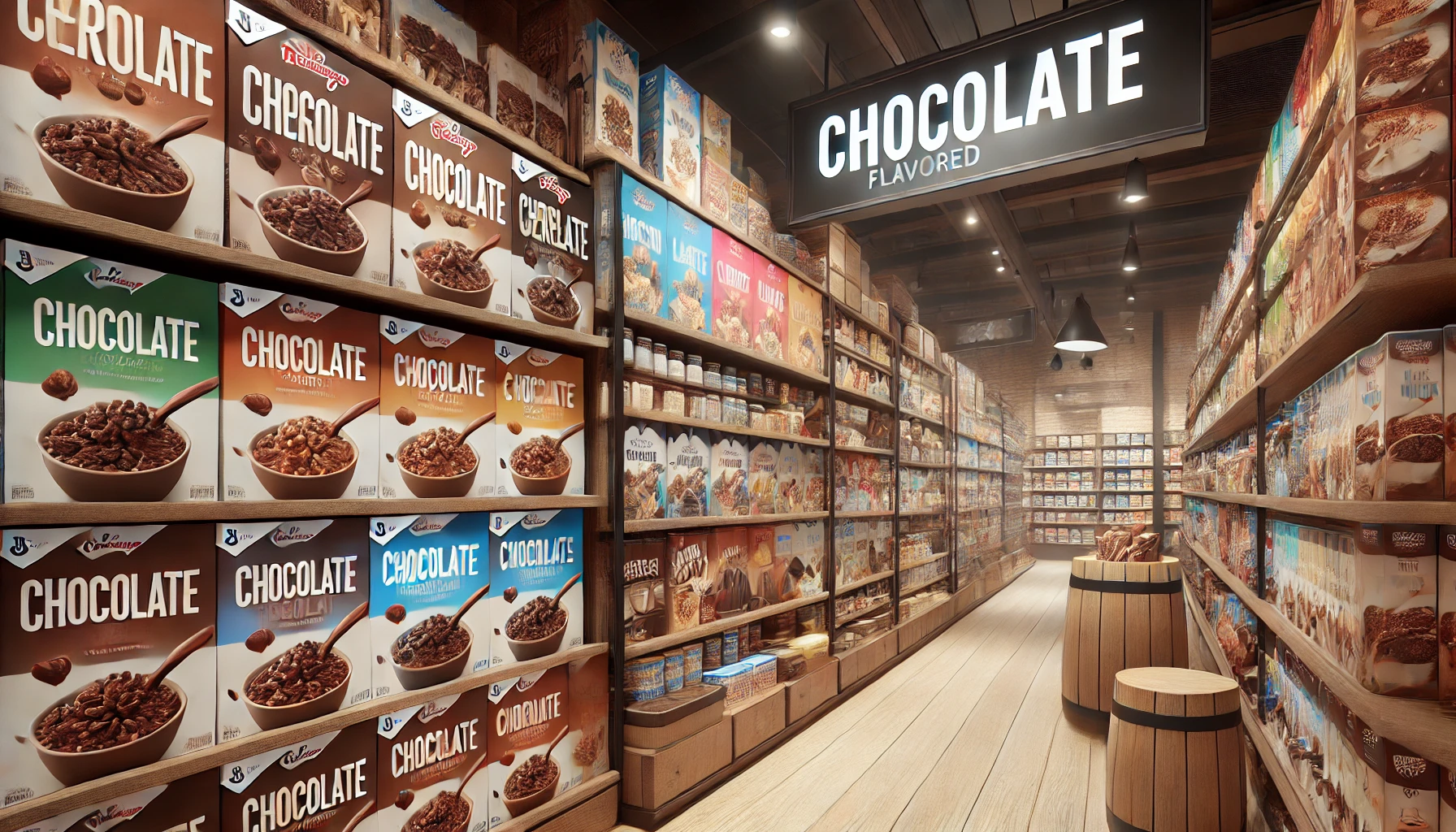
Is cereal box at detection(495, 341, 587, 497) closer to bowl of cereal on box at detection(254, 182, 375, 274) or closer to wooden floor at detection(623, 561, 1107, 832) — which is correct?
bowl of cereal on box at detection(254, 182, 375, 274)

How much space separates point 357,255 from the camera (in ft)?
6.46

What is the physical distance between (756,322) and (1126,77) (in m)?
1.91

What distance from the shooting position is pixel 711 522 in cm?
327

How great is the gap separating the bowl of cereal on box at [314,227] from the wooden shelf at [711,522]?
1337mm

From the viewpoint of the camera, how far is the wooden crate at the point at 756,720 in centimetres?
320

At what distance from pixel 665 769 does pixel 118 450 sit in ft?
6.70

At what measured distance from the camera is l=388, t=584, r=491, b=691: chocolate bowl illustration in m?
2.05

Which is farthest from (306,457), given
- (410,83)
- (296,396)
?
(410,83)

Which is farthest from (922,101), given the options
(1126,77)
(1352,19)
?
(1352,19)

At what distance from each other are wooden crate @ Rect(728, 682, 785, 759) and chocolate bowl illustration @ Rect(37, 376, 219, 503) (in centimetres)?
233

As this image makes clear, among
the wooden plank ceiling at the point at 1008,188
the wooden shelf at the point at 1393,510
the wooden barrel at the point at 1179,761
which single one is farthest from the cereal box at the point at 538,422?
the wooden shelf at the point at 1393,510

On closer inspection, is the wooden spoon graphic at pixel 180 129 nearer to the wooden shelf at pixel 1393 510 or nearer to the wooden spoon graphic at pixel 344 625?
the wooden spoon graphic at pixel 344 625

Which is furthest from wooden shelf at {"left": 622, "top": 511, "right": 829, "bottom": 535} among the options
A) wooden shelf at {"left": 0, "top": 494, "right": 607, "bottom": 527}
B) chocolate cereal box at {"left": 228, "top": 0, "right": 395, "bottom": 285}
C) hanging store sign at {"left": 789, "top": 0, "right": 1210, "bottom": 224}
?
hanging store sign at {"left": 789, "top": 0, "right": 1210, "bottom": 224}

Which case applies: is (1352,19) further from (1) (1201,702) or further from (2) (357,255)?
(2) (357,255)
